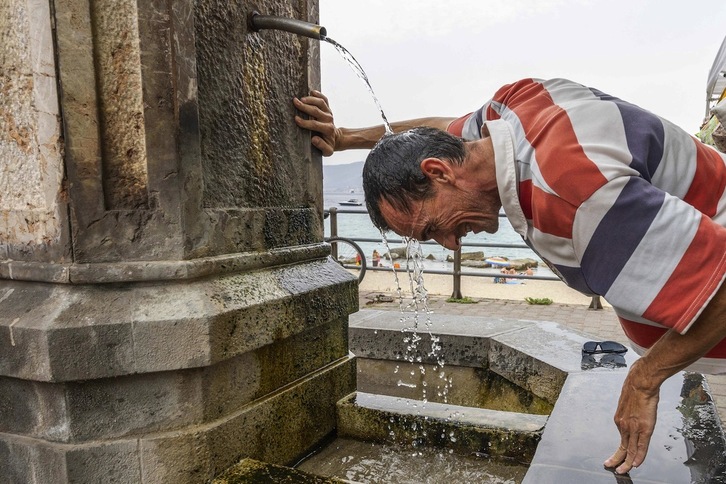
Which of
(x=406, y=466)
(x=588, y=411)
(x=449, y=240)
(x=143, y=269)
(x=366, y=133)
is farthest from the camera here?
(x=366, y=133)

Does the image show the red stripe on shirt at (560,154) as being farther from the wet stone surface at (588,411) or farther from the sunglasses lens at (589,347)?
the sunglasses lens at (589,347)

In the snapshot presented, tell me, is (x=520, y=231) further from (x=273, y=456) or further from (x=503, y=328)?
(x=503, y=328)

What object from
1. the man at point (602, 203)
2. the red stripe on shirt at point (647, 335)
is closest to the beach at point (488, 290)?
the red stripe on shirt at point (647, 335)

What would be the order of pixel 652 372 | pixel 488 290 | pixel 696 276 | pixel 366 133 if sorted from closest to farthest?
pixel 696 276
pixel 652 372
pixel 366 133
pixel 488 290

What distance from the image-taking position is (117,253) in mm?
1540

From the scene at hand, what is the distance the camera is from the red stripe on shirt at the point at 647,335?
4.98 ft

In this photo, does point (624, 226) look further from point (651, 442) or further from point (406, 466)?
point (406, 466)

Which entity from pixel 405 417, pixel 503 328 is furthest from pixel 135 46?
pixel 503 328

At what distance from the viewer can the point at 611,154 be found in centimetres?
123

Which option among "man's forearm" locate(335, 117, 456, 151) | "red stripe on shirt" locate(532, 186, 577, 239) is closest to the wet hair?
"red stripe on shirt" locate(532, 186, 577, 239)

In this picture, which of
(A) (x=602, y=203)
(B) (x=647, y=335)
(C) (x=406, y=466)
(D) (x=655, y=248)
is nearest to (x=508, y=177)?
(A) (x=602, y=203)

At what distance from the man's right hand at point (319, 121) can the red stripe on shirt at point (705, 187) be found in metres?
1.32

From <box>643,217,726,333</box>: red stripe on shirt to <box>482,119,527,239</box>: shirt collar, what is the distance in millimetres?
397

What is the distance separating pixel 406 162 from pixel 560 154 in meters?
0.47
